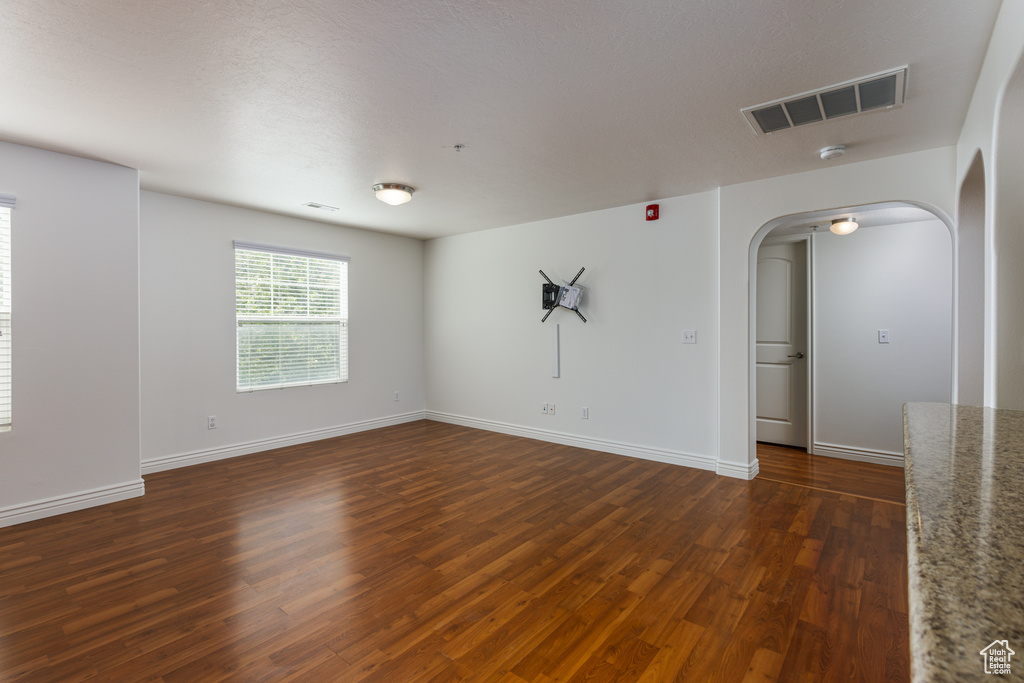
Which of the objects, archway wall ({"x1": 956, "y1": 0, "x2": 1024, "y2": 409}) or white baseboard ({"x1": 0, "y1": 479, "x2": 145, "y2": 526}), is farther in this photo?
white baseboard ({"x1": 0, "y1": 479, "x2": 145, "y2": 526})

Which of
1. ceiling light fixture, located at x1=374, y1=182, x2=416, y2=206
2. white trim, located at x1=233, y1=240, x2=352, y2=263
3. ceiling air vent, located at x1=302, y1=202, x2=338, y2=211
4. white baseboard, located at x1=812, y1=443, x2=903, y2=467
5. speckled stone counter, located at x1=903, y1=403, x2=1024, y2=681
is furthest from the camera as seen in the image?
white trim, located at x1=233, y1=240, x2=352, y2=263

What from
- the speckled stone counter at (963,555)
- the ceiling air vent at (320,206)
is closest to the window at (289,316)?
the ceiling air vent at (320,206)

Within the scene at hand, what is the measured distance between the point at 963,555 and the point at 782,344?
4971 millimetres

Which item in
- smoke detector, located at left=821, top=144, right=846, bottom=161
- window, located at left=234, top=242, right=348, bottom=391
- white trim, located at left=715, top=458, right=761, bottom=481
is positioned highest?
smoke detector, located at left=821, top=144, right=846, bottom=161

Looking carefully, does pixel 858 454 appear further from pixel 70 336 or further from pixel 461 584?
pixel 70 336

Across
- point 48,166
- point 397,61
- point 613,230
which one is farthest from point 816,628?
point 48,166

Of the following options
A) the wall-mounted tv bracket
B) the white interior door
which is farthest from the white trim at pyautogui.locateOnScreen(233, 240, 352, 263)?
the white interior door

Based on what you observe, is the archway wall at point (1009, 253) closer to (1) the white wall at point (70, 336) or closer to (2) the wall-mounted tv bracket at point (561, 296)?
(2) the wall-mounted tv bracket at point (561, 296)

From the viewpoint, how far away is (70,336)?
334cm

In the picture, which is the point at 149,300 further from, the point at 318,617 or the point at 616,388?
the point at 616,388

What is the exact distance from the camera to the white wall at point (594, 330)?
4297 mm

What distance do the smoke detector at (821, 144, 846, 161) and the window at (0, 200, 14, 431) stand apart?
5328mm

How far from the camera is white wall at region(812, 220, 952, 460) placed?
13.6 feet

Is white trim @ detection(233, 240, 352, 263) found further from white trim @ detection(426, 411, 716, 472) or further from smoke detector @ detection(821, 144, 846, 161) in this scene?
smoke detector @ detection(821, 144, 846, 161)
